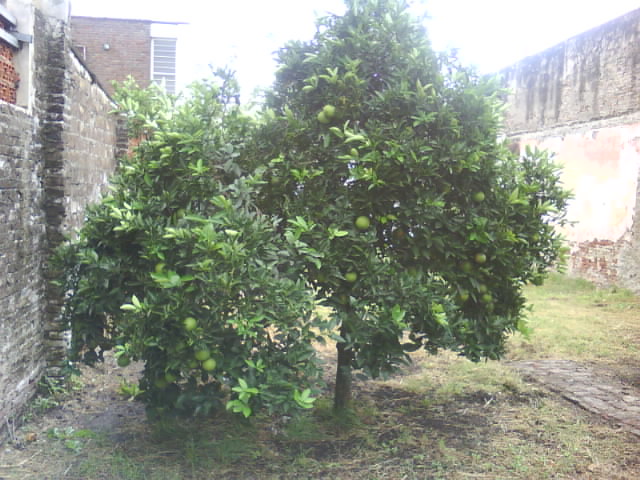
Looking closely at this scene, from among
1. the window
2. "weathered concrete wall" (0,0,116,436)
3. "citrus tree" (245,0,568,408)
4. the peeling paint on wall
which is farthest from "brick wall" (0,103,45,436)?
the window

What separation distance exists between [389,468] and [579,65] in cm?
1067

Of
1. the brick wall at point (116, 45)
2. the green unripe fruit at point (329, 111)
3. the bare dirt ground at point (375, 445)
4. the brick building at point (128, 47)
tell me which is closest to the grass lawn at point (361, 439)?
the bare dirt ground at point (375, 445)

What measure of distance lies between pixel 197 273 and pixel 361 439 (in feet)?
6.82

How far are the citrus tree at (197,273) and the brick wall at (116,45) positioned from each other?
49.3 feet

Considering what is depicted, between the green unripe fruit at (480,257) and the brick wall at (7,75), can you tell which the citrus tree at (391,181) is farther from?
the brick wall at (7,75)

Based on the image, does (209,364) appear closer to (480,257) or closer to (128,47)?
(480,257)

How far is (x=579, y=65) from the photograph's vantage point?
12.5m

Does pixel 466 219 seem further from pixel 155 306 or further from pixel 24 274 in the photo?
pixel 24 274

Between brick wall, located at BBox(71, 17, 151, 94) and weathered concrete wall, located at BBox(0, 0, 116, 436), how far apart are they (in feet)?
42.9

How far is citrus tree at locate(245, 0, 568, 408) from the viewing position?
428cm

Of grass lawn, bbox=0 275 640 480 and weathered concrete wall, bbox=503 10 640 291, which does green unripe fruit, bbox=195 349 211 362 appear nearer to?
grass lawn, bbox=0 275 640 480

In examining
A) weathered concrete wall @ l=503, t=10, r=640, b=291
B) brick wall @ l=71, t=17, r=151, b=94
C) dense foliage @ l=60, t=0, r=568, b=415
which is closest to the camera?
dense foliage @ l=60, t=0, r=568, b=415

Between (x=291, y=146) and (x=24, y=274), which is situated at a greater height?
(x=291, y=146)

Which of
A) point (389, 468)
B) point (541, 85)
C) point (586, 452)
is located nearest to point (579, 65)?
point (541, 85)
